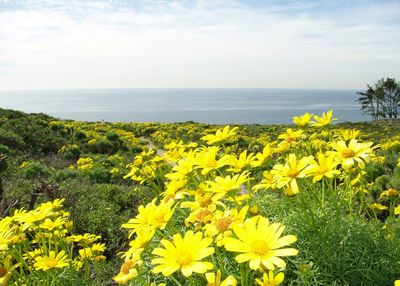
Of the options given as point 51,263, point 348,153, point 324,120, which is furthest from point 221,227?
point 324,120

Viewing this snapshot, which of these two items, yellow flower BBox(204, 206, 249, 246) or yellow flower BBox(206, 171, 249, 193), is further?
yellow flower BBox(206, 171, 249, 193)

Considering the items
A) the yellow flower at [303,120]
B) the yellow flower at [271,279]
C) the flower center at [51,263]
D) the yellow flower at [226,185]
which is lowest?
the flower center at [51,263]

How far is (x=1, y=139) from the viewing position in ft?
49.6

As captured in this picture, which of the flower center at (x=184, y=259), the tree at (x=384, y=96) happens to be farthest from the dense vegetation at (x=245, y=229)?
the tree at (x=384, y=96)

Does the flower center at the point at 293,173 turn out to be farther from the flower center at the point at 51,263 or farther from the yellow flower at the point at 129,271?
the flower center at the point at 51,263

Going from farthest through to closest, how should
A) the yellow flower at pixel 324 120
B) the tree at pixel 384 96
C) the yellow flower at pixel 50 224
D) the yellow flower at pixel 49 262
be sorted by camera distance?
1. the tree at pixel 384 96
2. the yellow flower at pixel 324 120
3. the yellow flower at pixel 50 224
4. the yellow flower at pixel 49 262

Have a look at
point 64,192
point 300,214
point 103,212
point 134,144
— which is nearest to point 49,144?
point 134,144

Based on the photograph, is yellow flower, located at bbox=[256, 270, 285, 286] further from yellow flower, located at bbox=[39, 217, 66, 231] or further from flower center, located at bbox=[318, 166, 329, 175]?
yellow flower, located at bbox=[39, 217, 66, 231]

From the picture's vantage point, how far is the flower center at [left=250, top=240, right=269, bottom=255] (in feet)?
5.30

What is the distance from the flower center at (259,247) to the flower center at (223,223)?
17 centimetres

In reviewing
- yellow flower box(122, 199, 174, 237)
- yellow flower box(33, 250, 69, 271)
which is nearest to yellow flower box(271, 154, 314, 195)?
yellow flower box(122, 199, 174, 237)

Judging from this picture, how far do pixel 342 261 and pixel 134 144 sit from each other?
18564 millimetres

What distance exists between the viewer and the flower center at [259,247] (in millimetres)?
1615

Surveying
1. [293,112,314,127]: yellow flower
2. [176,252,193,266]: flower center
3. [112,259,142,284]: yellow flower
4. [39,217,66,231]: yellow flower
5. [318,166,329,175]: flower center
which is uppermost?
[293,112,314,127]: yellow flower
